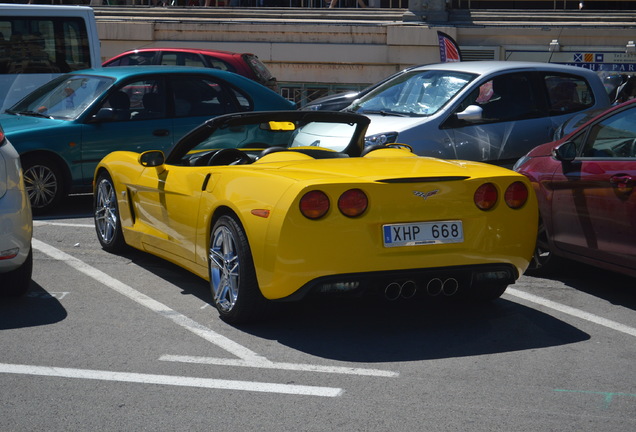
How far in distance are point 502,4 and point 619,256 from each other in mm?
21107

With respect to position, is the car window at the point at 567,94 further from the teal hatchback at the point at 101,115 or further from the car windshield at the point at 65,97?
the car windshield at the point at 65,97

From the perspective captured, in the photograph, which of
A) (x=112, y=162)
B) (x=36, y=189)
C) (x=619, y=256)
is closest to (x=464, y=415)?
(x=619, y=256)

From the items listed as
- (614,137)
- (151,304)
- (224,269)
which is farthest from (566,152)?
(151,304)

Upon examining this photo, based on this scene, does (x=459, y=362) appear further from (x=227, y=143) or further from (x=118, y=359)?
(x=227, y=143)

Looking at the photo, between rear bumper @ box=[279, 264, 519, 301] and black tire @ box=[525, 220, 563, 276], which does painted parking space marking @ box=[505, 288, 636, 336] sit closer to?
black tire @ box=[525, 220, 563, 276]

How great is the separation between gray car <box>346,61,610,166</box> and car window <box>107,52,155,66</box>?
814 centimetres

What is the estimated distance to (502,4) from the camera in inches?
1055

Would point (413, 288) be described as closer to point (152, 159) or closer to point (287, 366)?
point (287, 366)

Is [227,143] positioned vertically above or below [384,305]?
above

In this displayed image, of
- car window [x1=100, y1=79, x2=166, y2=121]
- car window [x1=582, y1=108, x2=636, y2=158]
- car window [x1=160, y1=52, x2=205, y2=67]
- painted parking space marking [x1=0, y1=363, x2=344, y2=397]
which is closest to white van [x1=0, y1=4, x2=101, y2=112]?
car window [x1=160, y1=52, x2=205, y2=67]

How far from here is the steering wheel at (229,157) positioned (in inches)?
267

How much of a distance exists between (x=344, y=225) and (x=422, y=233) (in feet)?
1.49

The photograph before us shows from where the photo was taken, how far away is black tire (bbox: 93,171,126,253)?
26.6 ft

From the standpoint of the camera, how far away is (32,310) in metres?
6.48
